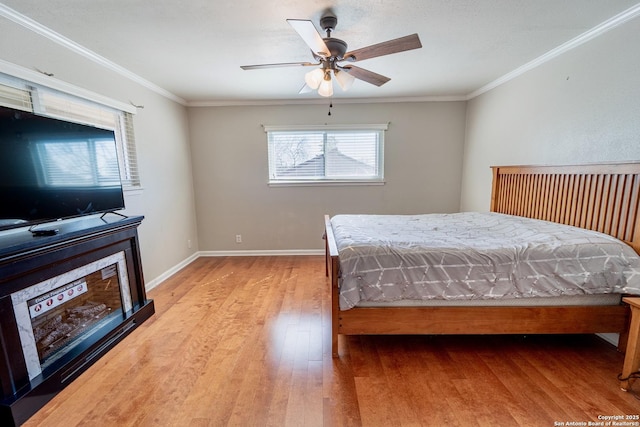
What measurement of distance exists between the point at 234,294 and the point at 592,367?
300 centimetres

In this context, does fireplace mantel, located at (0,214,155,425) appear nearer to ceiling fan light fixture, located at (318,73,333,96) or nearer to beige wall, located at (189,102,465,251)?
ceiling fan light fixture, located at (318,73,333,96)

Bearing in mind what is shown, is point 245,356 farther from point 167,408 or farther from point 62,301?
point 62,301

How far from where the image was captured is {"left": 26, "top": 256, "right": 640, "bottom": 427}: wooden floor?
1.46 meters

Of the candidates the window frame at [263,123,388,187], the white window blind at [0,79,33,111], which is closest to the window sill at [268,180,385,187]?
the window frame at [263,123,388,187]

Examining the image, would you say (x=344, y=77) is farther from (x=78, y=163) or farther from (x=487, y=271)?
(x=78, y=163)

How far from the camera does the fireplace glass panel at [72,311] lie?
1.65 metres

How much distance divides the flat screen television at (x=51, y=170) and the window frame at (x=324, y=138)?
Result: 2.19 m

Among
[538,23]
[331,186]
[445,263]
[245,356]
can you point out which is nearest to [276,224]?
[331,186]

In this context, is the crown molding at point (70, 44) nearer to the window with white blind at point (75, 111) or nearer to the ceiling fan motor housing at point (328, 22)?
the window with white blind at point (75, 111)

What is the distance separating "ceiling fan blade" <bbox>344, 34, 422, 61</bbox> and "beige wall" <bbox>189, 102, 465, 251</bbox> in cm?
225

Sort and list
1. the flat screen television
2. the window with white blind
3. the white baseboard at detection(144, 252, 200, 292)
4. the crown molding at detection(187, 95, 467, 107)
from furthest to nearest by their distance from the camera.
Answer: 1. the crown molding at detection(187, 95, 467, 107)
2. the white baseboard at detection(144, 252, 200, 292)
3. the window with white blind
4. the flat screen television

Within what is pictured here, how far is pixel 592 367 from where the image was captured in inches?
70.4

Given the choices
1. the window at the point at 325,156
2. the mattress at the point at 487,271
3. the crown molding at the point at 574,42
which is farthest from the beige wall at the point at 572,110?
the window at the point at 325,156

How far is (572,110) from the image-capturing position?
92.7 inches
